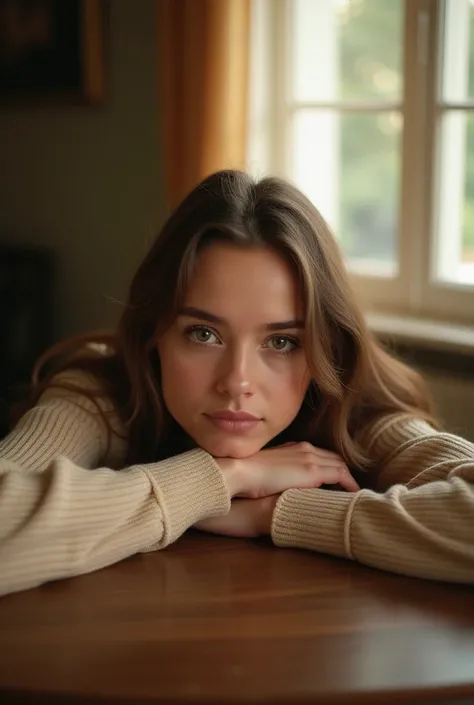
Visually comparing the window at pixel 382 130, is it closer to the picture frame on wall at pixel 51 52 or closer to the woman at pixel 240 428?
the picture frame on wall at pixel 51 52

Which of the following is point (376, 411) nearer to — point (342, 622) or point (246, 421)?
point (246, 421)

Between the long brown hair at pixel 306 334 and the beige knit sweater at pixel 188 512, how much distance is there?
15 cm

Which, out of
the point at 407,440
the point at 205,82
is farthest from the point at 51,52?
the point at 407,440

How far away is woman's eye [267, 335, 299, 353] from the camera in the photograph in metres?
1.40

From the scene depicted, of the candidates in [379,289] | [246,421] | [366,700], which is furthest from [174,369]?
[379,289]

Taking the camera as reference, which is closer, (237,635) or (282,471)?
(237,635)

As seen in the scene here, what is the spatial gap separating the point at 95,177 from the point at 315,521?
2.17 meters

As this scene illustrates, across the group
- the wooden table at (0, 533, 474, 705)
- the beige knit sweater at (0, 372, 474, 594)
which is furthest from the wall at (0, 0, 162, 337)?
the wooden table at (0, 533, 474, 705)

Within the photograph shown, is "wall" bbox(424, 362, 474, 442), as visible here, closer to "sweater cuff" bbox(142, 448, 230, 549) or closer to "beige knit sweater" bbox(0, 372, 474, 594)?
"beige knit sweater" bbox(0, 372, 474, 594)

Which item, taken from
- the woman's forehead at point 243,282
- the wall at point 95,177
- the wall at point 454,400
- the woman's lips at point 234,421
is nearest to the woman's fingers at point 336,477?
the woman's lips at point 234,421

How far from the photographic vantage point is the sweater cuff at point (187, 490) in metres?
1.30

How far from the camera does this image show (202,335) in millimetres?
1412

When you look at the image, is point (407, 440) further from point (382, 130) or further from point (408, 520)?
point (382, 130)

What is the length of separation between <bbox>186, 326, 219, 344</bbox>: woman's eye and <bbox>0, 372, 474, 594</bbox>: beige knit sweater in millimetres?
167
